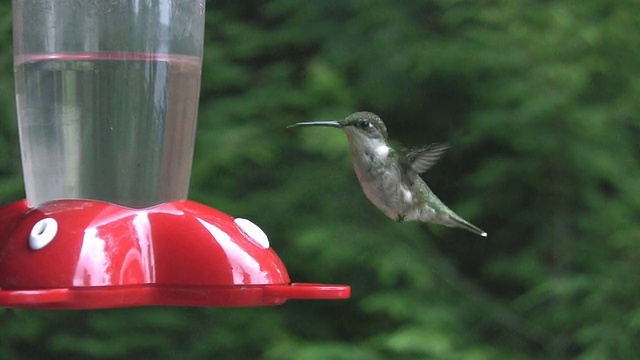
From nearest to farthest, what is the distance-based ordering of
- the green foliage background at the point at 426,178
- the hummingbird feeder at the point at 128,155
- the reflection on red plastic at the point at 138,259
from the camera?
the reflection on red plastic at the point at 138,259 → the hummingbird feeder at the point at 128,155 → the green foliage background at the point at 426,178

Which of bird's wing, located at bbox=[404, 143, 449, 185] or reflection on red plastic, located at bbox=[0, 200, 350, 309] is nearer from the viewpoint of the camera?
reflection on red plastic, located at bbox=[0, 200, 350, 309]

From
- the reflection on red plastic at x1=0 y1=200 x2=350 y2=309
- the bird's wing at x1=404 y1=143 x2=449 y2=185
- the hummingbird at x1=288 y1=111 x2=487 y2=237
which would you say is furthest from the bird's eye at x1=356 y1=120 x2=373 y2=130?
the reflection on red plastic at x1=0 y1=200 x2=350 y2=309

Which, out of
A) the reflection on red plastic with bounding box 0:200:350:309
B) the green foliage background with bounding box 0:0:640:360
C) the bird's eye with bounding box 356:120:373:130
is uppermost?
the bird's eye with bounding box 356:120:373:130

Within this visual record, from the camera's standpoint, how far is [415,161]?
2402mm

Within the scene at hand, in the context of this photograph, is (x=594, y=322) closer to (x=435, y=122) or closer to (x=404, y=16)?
(x=435, y=122)

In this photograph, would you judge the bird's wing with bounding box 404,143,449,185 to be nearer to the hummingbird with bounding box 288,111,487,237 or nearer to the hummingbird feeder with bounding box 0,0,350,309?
the hummingbird with bounding box 288,111,487,237

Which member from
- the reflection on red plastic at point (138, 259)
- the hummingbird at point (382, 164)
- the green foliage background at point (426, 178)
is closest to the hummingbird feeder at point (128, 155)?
the reflection on red plastic at point (138, 259)

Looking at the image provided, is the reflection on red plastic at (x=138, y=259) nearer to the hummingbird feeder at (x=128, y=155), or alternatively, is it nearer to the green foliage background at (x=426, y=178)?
the hummingbird feeder at (x=128, y=155)

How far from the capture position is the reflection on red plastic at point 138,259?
5.42 feet

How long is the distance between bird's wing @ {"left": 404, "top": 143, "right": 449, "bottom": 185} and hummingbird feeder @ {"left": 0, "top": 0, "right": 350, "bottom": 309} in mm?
417

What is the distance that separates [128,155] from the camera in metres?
2.19

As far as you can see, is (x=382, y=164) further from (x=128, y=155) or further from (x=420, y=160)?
(x=128, y=155)

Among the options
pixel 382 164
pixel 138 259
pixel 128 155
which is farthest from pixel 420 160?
pixel 138 259

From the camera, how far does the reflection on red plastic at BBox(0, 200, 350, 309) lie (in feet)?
5.42
